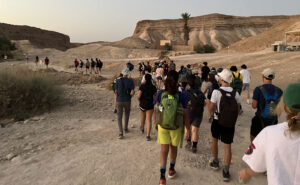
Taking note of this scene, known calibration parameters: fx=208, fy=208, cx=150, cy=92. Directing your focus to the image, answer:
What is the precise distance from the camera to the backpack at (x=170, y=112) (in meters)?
3.13

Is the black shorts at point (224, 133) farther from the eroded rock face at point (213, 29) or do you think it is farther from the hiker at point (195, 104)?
the eroded rock face at point (213, 29)

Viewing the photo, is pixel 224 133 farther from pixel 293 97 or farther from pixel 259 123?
pixel 293 97

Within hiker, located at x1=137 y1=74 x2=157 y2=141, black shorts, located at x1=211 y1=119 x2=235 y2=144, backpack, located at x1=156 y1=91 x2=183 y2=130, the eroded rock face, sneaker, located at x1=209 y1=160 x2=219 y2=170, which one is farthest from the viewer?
the eroded rock face

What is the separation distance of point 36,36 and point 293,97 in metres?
113

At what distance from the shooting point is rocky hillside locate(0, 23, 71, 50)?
294ft

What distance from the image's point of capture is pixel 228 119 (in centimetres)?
337

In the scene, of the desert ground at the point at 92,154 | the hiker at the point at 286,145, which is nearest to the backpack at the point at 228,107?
the desert ground at the point at 92,154

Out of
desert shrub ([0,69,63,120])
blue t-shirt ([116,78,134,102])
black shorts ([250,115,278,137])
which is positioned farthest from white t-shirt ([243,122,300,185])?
desert shrub ([0,69,63,120])

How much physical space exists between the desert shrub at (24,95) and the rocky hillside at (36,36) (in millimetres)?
85405

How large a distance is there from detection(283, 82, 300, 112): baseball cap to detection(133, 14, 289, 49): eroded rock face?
90.9 m

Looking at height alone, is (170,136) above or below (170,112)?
below

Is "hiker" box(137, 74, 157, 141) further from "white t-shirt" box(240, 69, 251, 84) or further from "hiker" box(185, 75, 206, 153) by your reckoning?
"white t-shirt" box(240, 69, 251, 84)

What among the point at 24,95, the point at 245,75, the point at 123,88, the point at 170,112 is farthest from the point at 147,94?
the point at 24,95

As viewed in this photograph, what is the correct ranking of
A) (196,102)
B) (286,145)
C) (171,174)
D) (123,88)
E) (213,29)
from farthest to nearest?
(213,29), (123,88), (196,102), (171,174), (286,145)
